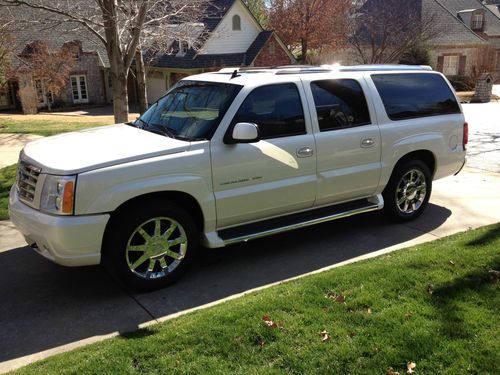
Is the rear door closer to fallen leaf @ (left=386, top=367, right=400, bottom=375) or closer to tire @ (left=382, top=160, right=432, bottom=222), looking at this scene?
tire @ (left=382, top=160, right=432, bottom=222)

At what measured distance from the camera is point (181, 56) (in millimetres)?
33750

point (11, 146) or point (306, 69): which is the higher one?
point (306, 69)

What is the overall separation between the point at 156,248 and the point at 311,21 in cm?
3661

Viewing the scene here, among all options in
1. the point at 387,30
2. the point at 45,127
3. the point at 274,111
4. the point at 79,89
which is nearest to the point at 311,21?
the point at 387,30

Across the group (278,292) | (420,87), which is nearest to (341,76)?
(420,87)

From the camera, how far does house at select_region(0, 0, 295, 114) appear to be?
32219mm

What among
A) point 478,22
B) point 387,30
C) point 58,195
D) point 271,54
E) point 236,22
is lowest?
point 58,195

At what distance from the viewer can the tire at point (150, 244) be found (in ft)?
14.1

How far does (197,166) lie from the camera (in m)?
4.58

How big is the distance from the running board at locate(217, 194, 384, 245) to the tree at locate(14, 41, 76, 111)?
1149 inches

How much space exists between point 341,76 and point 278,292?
270cm

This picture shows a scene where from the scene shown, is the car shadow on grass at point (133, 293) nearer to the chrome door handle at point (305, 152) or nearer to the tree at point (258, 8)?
the chrome door handle at point (305, 152)

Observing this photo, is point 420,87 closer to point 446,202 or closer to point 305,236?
point 446,202

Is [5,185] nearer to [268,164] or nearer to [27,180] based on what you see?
[27,180]
